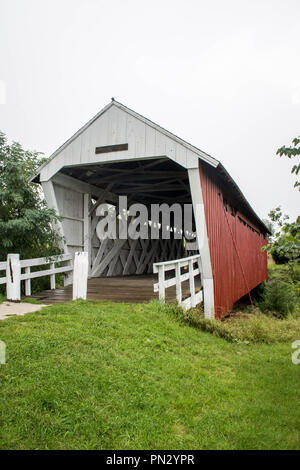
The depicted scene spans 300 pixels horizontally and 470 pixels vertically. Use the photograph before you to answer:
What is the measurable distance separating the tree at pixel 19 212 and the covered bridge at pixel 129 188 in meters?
0.65

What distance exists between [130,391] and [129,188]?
881cm

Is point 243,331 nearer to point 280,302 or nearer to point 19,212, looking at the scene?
point 19,212

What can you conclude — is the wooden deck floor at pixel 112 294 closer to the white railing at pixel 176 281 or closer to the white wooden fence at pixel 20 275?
the white railing at pixel 176 281

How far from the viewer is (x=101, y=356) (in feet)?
10.3

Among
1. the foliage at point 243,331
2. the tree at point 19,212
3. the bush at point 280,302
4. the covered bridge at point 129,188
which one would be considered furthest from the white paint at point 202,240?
the bush at point 280,302

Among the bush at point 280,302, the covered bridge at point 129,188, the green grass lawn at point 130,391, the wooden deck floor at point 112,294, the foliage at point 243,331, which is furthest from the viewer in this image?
the bush at point 280,302

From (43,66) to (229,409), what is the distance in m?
9.54

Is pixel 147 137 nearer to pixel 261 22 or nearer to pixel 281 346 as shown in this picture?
pixel 261 22

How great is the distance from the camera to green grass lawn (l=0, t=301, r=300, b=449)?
2.22 metres

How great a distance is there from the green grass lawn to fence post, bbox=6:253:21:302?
5.84 ft

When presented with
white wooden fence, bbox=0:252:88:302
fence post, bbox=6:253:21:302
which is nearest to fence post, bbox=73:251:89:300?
white wooden fence, bbox=0:252:88:302

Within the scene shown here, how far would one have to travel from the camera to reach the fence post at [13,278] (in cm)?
577

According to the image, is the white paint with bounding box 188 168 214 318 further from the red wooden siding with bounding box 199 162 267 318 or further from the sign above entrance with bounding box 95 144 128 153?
the sign above entrance with bounding box 95 144 128 153
